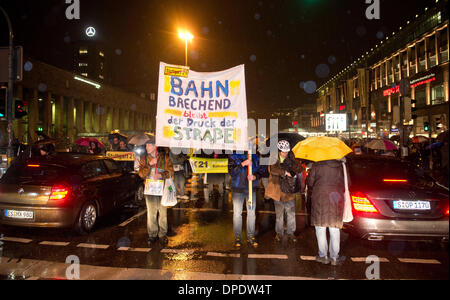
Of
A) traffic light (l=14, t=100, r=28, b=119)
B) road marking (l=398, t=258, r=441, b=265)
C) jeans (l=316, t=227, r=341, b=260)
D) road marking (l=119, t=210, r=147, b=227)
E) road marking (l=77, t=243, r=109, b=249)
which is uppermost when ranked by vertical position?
traffic light (l=14, t=100, r=28, b=119)

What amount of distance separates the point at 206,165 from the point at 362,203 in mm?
4045

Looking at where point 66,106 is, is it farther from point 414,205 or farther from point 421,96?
point 414,205

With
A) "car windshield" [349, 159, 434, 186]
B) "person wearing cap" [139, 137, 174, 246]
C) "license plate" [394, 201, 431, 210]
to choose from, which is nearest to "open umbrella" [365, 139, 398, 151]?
"car windshield" [349, 159, 434, 186]

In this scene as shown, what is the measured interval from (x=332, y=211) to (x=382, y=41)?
57826 millimetres

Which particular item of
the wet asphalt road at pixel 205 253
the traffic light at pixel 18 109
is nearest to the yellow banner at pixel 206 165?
the wet asphalt road at pixel 205 253

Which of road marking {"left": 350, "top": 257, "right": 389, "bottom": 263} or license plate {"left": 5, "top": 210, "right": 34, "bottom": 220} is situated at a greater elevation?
license plate {"left": 5, "top": 210, "right": 34, "bottom": 220}

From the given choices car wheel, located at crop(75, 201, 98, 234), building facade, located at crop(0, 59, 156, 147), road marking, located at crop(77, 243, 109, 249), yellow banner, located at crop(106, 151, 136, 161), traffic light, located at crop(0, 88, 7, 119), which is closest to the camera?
road marking, located at crop(77, 243, 109, 249)

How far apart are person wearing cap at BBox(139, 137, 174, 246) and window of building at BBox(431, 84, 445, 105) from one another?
41220 millimetres

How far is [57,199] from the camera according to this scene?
6.10 m

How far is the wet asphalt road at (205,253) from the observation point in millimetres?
4652

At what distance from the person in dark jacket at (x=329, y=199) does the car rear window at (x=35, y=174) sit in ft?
15.7

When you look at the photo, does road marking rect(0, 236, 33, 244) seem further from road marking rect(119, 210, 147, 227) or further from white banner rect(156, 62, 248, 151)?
white banner rect(156, 62, 248, 151)

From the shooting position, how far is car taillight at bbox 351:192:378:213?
5.26m
